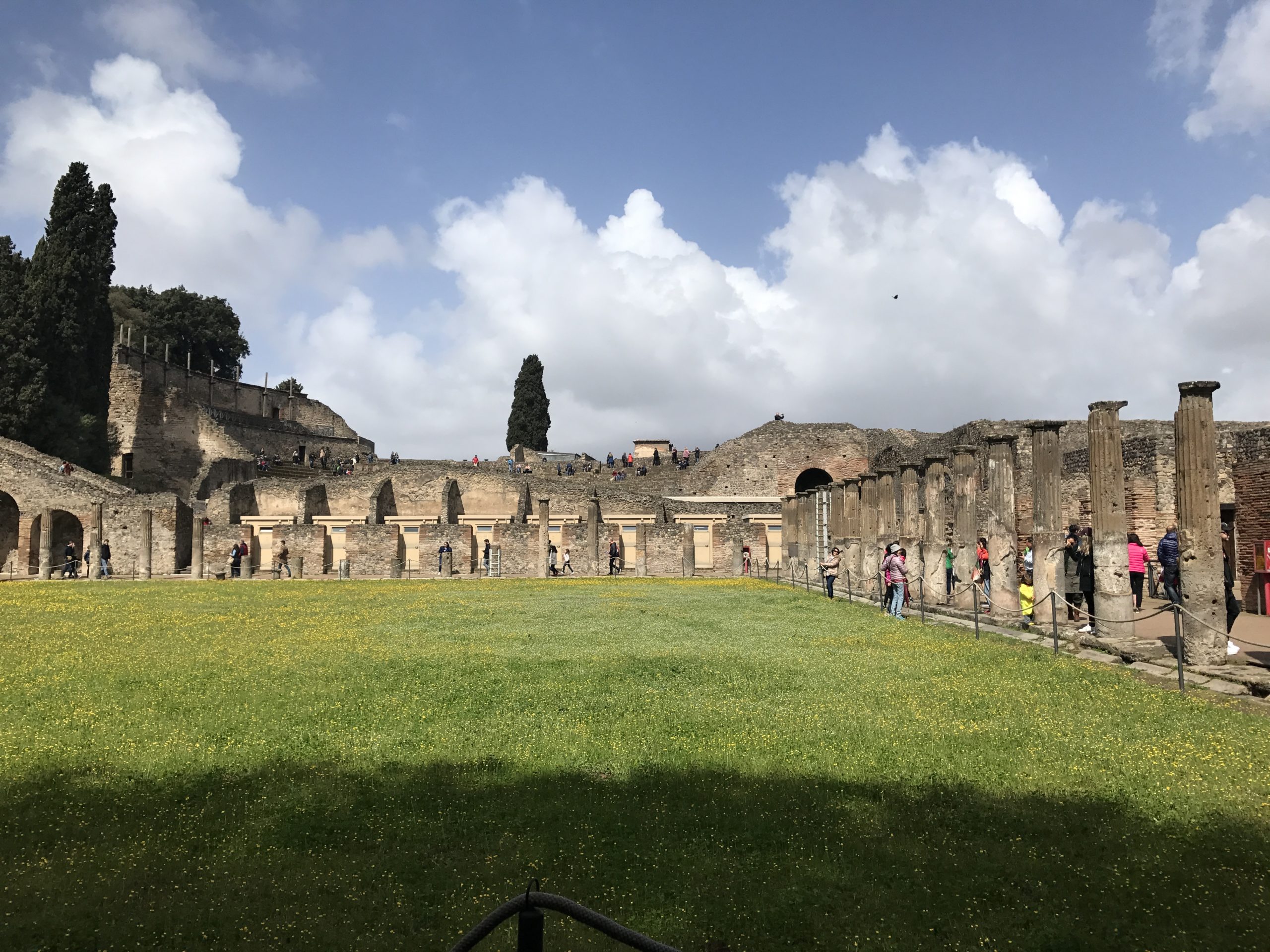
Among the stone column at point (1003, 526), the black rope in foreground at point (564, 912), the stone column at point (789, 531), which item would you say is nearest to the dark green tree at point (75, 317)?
the stone column at point (789, 531)

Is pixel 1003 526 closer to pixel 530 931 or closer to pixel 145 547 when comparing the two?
pixel 530 931

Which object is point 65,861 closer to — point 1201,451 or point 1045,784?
point 1045,784

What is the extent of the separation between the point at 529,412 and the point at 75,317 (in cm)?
2746

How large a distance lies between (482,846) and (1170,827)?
12.0 ft

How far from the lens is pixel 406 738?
6.47 metres

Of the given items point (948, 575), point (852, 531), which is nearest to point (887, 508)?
point (948, 575)

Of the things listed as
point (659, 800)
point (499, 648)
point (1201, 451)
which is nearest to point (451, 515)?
point (499, 648)

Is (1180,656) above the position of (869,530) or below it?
below

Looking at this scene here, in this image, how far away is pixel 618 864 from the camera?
166 inches

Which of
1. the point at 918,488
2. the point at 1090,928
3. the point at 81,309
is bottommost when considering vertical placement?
the point at 1090,928

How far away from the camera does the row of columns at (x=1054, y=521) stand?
10625 mm

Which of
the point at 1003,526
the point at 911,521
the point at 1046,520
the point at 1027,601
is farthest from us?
the point at 911,521

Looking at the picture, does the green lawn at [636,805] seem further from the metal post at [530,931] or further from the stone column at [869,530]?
the stone column at [869,530]

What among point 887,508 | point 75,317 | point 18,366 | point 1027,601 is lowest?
point 1027,601
